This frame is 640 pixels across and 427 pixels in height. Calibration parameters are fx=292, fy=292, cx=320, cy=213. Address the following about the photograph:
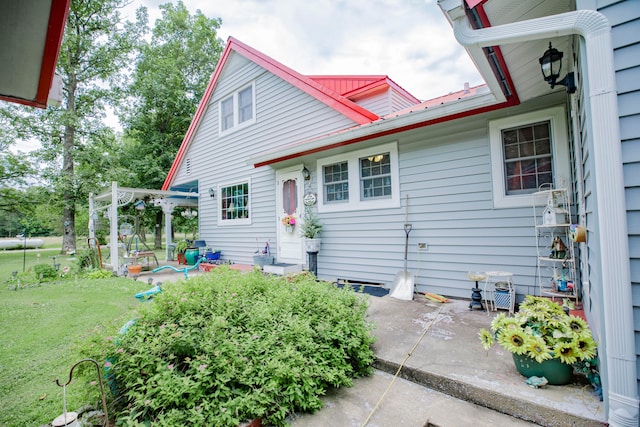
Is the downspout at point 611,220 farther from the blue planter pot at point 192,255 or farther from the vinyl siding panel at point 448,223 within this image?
the blue planter pot at point 192,255

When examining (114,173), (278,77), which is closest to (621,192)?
(278,77)

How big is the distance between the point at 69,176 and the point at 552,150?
17.5 m

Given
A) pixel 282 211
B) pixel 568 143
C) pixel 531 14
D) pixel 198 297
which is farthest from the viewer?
pixel 282 211

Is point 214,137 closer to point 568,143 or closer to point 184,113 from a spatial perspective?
point 568,143

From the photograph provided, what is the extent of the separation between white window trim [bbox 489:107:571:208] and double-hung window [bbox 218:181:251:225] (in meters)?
5.49

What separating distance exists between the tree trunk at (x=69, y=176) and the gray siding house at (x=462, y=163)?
8287 millimetres

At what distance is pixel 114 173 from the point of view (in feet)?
46.8


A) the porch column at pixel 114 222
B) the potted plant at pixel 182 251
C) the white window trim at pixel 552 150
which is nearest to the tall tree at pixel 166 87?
the potted plant at pixel 182 251

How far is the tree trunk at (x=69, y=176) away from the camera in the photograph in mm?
13570

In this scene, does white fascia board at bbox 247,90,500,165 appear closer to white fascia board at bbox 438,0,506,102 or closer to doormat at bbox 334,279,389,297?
white fascia board at bbox 438,0,506,102

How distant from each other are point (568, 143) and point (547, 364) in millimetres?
2648

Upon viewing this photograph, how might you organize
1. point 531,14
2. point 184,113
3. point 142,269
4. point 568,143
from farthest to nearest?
point 184,113
point 142,269
point 568,143
point 531,14

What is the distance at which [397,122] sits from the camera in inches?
166

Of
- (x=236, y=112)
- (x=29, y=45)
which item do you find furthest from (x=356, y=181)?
(x=236, y=112)
